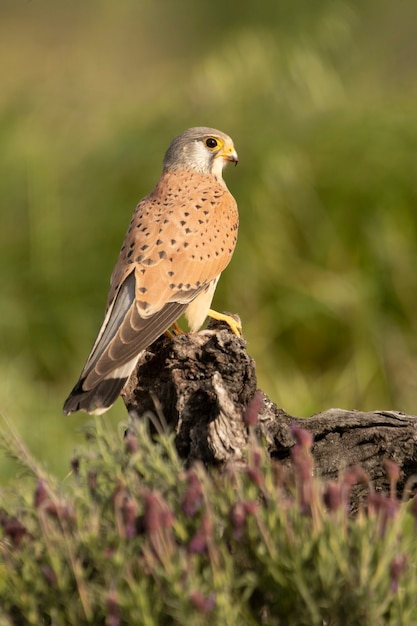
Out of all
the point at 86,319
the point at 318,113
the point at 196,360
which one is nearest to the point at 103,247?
the point at 86,319

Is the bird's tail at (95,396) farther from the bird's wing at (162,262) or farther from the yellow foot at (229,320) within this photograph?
the yellow foot at (229,320)

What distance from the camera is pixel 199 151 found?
12.9 feet

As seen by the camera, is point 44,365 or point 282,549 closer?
point 282,549

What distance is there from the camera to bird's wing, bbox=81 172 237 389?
2.99 m

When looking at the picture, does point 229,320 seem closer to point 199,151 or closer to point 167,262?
point 167,262

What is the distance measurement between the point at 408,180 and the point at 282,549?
15.0 ft

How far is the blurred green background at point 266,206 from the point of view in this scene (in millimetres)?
5824

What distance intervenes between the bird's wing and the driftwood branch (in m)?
0.20

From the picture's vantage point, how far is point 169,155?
3.96m

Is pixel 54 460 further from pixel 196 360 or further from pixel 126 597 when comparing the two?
pixel 126 597

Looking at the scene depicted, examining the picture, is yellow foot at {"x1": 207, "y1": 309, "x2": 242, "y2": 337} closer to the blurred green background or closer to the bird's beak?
the bird's beak

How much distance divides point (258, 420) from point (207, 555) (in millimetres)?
723

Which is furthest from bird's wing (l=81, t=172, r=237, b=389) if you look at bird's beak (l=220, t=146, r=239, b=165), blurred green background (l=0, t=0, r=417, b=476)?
blurred green background (l=0, t=0, r=417, b=476)

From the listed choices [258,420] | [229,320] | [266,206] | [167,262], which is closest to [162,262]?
[167,262]
